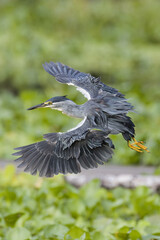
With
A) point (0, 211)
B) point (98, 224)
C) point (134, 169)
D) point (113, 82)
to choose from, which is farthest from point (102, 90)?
point (113, 82)

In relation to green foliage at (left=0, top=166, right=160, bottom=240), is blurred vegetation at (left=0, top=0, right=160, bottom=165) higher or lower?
higher

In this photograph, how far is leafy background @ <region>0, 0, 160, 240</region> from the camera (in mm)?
3930

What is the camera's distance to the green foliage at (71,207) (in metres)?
3.57

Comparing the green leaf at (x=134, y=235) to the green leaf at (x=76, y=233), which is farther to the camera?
the green leaf at (x=134, y=235)

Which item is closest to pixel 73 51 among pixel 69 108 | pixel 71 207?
pixel 71 207

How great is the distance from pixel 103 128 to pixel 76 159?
0.22 metres

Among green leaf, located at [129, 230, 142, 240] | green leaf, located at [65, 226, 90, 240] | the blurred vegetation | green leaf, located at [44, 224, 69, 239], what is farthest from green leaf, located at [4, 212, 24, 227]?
the blurred vegetation

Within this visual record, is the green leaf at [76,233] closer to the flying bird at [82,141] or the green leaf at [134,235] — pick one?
the green leaf at [134,235]

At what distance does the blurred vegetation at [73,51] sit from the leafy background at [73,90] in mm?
20

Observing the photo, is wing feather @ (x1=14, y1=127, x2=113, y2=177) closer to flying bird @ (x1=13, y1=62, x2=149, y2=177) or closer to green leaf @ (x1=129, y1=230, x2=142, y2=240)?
flying bird @ (x1=13, y1=62, x2=149, y2=177)

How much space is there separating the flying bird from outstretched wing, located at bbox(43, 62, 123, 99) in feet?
0.41

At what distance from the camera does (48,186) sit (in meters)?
4.42

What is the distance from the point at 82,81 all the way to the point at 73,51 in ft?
23.3

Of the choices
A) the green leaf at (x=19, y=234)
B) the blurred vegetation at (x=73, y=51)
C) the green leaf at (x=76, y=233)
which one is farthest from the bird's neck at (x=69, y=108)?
the blurred vegetation at (x=73, y=51)
